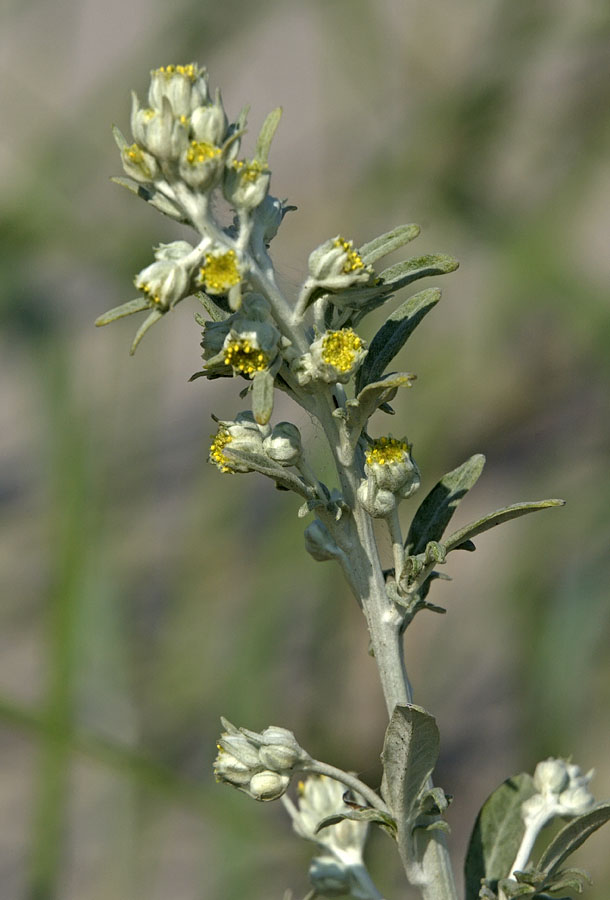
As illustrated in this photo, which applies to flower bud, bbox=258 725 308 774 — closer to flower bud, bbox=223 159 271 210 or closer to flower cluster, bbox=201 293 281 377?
flower cluster, bbox=201 293 281 377

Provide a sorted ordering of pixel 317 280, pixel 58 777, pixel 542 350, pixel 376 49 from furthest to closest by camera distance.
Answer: pixel 542 350
pixel 376 49
pixel 58 777
pixel 317 280

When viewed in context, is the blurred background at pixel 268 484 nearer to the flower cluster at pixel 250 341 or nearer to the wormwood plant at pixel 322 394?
the wormwood plant at pixel 322 394

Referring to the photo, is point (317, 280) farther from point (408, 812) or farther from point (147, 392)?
point (147, 392)

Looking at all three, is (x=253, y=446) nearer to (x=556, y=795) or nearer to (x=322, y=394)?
(x=322, y=394)

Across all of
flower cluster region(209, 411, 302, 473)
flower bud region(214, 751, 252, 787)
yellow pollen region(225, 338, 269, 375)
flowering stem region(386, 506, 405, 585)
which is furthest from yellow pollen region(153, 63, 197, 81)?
flower bud region(214, 751, 252, 787)

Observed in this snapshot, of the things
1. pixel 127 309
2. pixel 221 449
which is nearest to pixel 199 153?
pixel 127 309

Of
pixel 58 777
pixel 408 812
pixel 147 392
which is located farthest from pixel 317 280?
pixel 147 392

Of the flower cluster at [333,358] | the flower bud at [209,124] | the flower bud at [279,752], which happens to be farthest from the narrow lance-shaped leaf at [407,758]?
the flower bud at [209,124]
